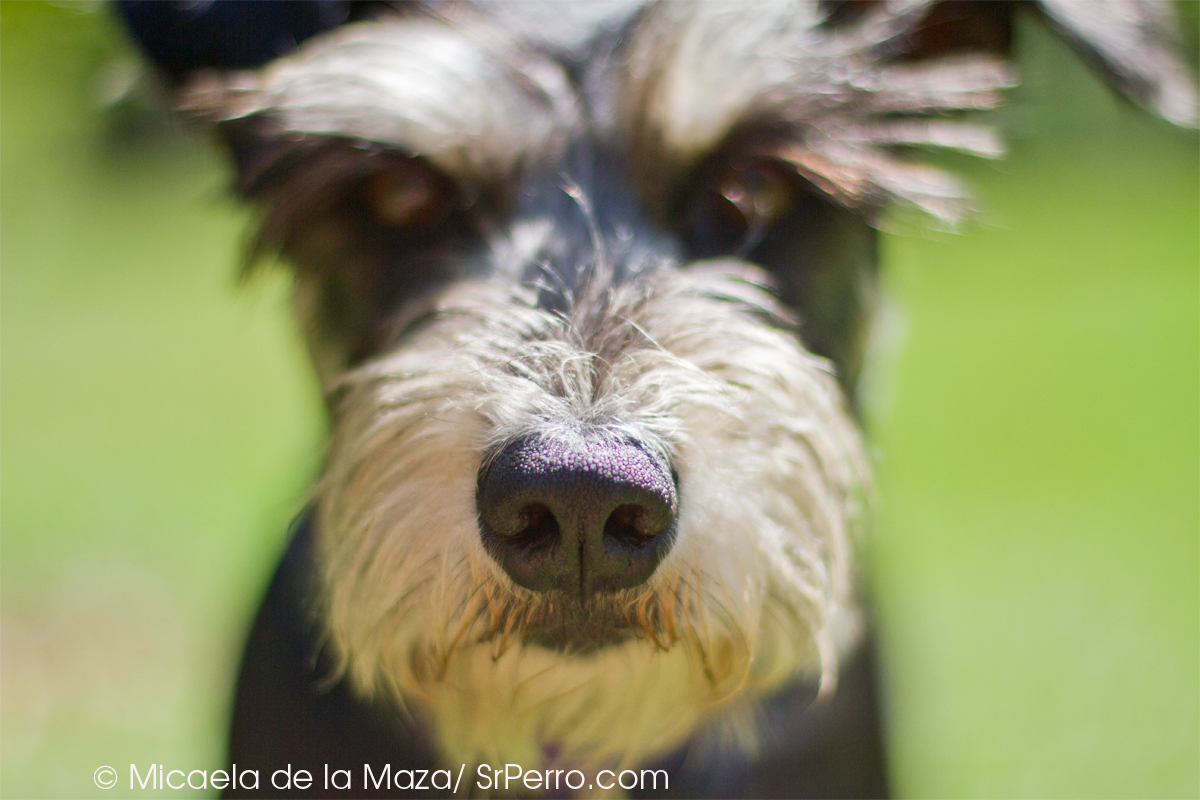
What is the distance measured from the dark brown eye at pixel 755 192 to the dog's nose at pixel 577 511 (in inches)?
38.7

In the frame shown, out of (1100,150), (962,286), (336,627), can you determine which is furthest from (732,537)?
(1100,150)

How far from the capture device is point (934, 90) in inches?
102

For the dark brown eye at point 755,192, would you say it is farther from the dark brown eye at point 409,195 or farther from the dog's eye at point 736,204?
the dark brown eye at point 409,195

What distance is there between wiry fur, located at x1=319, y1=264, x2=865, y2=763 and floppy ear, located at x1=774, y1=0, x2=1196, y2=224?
43 cm

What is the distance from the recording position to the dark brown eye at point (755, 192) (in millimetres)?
2520

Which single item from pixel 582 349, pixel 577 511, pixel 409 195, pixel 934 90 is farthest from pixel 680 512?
pixel 934 90

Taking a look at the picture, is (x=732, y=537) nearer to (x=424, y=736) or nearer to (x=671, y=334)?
(x=671, y=334)

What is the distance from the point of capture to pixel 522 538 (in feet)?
6.21

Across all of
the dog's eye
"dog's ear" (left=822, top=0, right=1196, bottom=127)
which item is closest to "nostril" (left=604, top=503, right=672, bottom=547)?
the dog's eye

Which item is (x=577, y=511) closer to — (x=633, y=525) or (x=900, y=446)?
(x=633, y=525)

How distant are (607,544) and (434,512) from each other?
0.41 meters

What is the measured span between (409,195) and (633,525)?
1.21m

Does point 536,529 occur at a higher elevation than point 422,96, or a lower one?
lower

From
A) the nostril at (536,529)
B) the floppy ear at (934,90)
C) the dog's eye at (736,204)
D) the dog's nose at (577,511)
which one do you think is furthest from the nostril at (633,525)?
the floppy ear at (934,90)
